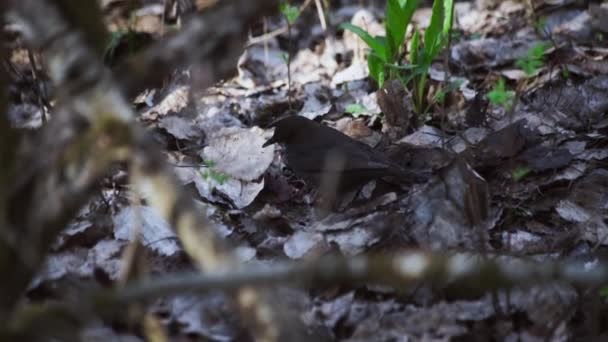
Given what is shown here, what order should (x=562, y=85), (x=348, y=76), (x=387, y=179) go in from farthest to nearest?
(x=348, y=76) < (x=562, y=85) < (x=387, y=179)

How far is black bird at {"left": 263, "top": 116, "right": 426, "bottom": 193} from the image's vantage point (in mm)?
2303

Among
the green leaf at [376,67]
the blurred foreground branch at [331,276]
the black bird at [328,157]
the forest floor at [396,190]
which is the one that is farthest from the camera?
the green leaf at [376,67]

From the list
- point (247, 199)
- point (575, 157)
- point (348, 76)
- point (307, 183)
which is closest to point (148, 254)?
point (247, 199)

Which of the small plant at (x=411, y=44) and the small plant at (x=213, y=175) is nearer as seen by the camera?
the small plant at (x=213, y=175)

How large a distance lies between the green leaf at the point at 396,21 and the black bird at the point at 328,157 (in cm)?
73

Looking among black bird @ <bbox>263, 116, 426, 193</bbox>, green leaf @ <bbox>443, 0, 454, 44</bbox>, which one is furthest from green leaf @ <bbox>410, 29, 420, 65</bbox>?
black bird @ <bbox>263, 116, 426, 193</bbox>

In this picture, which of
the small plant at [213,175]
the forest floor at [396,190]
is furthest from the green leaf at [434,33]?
the small plant at [213,175]

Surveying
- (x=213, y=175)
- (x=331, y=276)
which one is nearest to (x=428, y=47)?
(x=213, y=175)

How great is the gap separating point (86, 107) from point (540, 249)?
1.31 meters

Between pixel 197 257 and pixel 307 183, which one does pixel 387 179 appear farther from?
pixel 197 257

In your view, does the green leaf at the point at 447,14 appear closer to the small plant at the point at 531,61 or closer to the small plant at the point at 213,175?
the small plant at the point at 531,61

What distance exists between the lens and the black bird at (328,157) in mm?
2303

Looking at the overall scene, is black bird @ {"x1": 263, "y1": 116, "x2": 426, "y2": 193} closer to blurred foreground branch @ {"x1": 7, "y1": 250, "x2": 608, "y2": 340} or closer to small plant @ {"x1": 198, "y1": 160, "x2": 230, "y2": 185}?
small plant @ {"x1": 198, "y1": 160, "x2": 230, "y2": 185}

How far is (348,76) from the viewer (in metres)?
3.55
